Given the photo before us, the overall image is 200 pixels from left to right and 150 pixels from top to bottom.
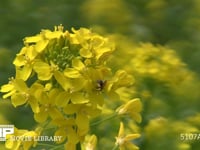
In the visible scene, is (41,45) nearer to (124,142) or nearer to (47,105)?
(47,105)

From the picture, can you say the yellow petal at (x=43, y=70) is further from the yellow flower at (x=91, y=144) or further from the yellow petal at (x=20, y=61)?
the yellow flower at (x=91, y=144)

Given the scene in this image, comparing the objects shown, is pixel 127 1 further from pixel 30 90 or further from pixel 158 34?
pixel 30 90

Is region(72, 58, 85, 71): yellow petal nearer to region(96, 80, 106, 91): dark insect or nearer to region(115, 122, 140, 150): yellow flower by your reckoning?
region(96, 80, 106, 91): dark insect

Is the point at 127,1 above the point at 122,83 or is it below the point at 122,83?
Result: above

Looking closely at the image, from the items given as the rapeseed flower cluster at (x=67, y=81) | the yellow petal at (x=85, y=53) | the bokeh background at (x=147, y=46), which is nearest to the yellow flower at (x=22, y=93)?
the rapeseed flower cluster at (x=67, y=81)

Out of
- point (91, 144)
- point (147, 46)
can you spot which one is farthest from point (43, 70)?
point (147, 46)

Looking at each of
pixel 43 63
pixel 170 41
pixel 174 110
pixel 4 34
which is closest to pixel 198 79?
pixel 174 110
